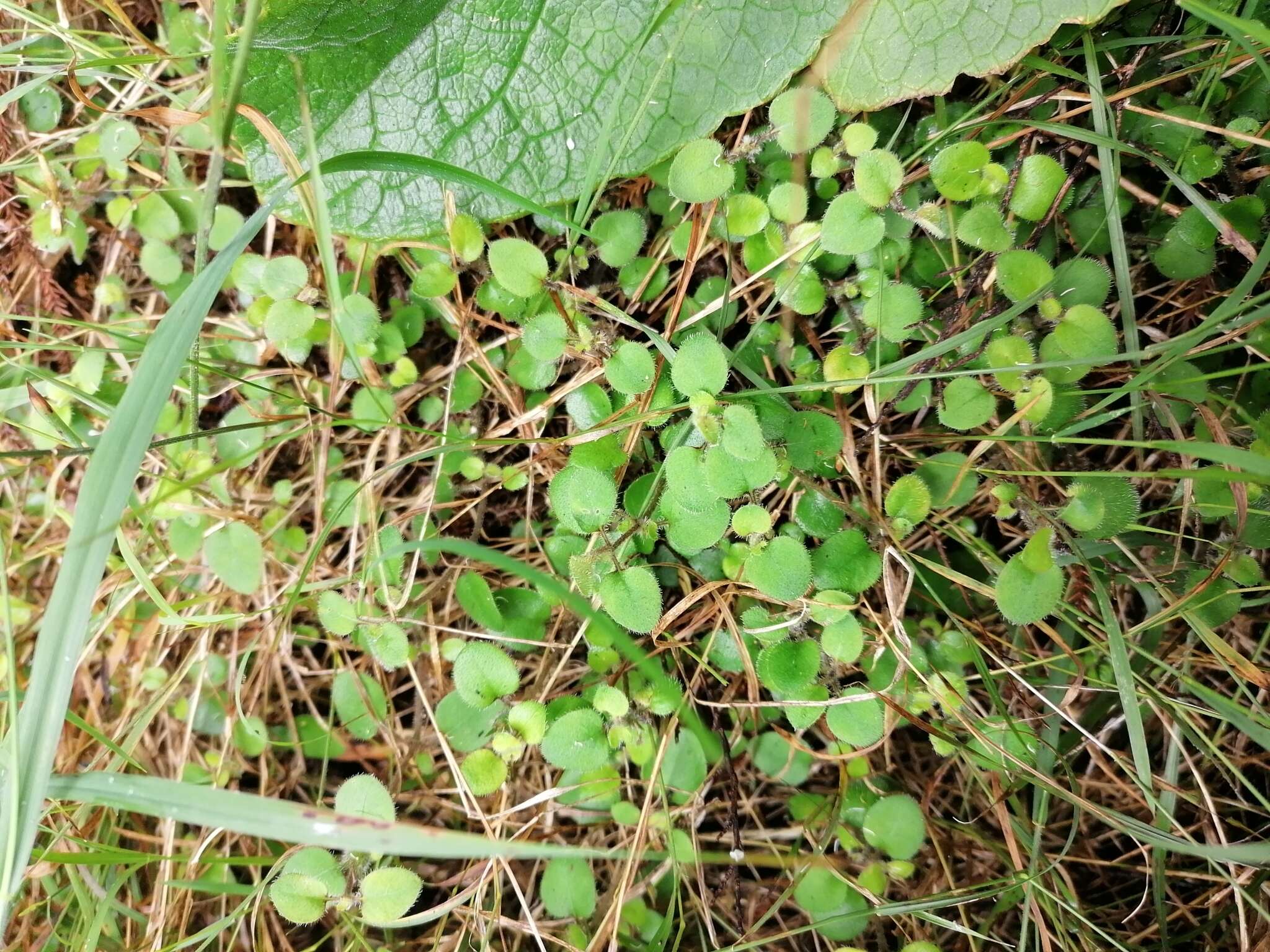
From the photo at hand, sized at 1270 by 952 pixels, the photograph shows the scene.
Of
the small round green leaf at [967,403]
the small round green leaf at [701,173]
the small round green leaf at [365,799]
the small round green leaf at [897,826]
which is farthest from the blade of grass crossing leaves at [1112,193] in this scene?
the small round green leaf at [365,799]

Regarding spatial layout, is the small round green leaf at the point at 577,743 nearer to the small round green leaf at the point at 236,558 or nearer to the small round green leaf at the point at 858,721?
the small round green leaf at the point at 858,721

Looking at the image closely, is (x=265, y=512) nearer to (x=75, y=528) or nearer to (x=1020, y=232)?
(x=75, y=528)

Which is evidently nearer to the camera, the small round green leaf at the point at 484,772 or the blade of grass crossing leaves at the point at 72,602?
the blade of grass crossing leaves at the point at 72,602

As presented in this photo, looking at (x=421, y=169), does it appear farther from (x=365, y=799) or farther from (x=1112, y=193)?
(x=1112, y=193)

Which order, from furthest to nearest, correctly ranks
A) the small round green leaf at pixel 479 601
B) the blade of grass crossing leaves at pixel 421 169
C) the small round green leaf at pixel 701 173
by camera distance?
the small round green leaf at pixel 479 601 < the small round green leaf at pixel 701 173 < the blade of grass crossing leaves at pixel 421 169

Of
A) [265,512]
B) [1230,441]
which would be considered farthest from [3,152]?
[1230,441]

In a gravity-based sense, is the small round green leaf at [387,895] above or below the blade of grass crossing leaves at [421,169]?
below
